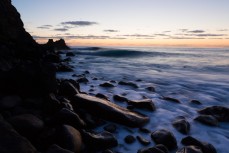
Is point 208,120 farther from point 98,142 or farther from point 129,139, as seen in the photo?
point 98,142

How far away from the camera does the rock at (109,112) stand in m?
4.43

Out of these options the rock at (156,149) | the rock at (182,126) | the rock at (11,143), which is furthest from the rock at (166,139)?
the rock at (11,143)

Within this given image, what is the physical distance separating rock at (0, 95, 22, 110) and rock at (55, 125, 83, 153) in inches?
43.1

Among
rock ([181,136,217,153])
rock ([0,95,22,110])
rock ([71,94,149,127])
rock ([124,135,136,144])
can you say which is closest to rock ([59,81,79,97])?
rock ([71,94,149,127])

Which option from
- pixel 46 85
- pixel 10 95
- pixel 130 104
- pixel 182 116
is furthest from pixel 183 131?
pixel 10 95

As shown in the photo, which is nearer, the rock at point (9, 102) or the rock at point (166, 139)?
the rock at point (166, 139)

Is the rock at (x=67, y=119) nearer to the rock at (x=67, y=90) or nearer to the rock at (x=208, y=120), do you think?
the rock at (x=67, y=90)

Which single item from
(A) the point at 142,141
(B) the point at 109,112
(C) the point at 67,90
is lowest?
(A) the point at 142,141

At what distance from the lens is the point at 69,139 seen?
324 cm

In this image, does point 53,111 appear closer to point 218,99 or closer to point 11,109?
point 11,109

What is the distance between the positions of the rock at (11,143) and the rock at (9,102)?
132 cm

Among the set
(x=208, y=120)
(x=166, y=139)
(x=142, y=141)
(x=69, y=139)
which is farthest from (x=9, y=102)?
(x=208, y=120)

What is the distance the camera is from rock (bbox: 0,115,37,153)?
2.47 meters

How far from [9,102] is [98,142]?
1597mm
